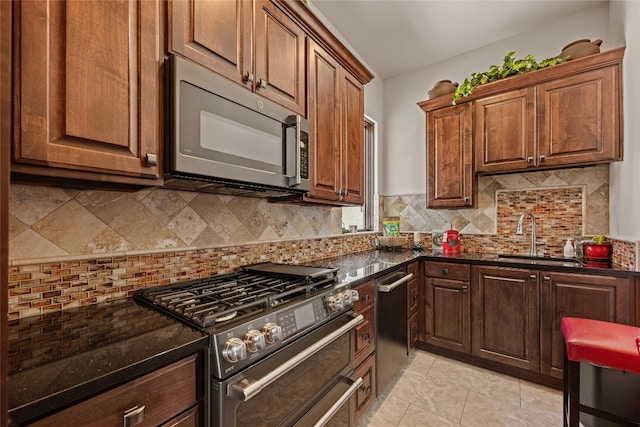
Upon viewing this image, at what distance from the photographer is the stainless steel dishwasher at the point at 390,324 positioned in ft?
6.05

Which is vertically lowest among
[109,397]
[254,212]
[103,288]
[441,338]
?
[441,338]

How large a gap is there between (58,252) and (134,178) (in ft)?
1.38

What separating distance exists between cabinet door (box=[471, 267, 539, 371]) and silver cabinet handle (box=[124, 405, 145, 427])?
2.42 meters

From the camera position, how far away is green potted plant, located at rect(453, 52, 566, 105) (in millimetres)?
2317

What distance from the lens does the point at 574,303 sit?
1956 mm

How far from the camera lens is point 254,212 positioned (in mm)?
1792

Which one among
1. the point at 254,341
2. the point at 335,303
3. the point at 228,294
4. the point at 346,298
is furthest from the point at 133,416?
the point at 346,298

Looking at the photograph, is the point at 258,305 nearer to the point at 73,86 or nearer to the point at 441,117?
the point at 73,86

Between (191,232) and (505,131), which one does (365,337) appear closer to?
(191,232)

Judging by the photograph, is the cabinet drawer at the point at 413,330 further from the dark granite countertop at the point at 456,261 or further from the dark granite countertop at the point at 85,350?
the dark granite countertop at the point at 85,350

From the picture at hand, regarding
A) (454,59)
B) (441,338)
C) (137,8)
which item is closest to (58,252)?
(137,8)

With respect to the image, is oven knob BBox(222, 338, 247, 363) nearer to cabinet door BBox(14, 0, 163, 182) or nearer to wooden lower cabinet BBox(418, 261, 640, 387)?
cabinet door BBox(14, 0, 163, 182)

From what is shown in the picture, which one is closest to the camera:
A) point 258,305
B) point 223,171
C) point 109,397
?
point 109,397

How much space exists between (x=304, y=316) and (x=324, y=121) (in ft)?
4.21
